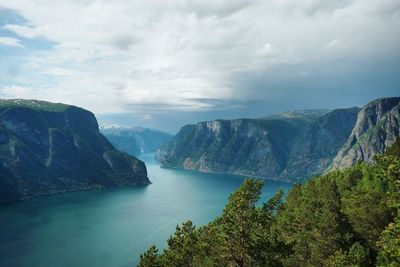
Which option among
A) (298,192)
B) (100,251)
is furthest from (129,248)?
(298,192)

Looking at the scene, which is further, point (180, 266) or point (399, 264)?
point (180, 266)

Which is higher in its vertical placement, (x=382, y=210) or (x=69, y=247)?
(x=382, y=210)

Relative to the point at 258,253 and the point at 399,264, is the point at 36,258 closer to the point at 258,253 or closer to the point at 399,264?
the point at 258,253

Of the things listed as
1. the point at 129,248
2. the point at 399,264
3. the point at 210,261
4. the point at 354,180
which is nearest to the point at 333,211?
the point at 210,261

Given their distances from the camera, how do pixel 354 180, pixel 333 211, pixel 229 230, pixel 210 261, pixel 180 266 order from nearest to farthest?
pixel 229 230, pixel 210 261, pixel 180 266, pixel 333 211, pixel 354 180

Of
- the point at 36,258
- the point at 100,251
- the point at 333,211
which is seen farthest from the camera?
the point at 100,251

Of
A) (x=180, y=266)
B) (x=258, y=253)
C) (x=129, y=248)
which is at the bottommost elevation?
(x=129, y=248)
